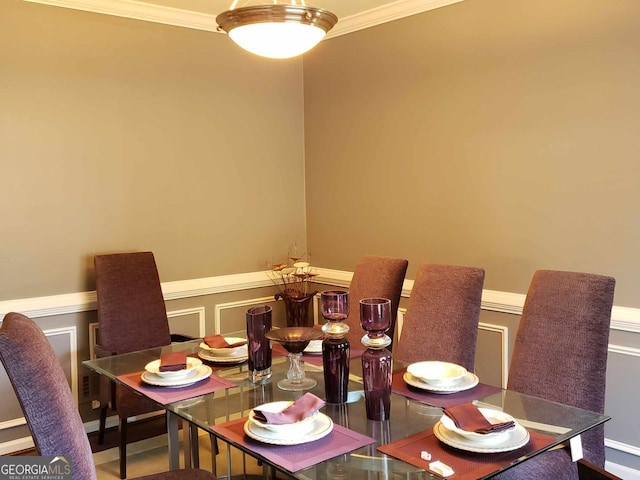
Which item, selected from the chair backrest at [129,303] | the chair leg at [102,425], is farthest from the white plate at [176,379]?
the chair leg at [102,425]

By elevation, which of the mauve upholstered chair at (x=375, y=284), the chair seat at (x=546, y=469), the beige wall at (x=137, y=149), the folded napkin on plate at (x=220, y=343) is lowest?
the chair seat at (x=546, y=469)

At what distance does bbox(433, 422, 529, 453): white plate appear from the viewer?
1.52 meters

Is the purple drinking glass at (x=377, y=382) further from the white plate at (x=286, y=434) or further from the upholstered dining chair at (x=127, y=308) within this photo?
the upholstered dining chair at (x=127, y=308)

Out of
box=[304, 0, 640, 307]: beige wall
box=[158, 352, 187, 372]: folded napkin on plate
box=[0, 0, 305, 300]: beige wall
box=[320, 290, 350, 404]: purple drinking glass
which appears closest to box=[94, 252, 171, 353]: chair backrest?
box=[0, 0, 305, 300]: beige wall

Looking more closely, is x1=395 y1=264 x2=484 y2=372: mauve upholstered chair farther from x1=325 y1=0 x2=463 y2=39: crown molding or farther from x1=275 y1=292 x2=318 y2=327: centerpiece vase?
x1=325 y1=0 x2=463 y2=39: crown molding

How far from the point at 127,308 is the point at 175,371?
139 cm

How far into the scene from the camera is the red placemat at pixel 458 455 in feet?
4.78

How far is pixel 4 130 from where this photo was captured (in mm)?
3215

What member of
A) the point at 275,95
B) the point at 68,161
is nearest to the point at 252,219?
the point at 275,95

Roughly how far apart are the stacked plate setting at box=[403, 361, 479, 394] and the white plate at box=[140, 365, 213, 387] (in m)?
0.73

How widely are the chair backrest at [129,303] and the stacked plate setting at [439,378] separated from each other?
1824 millimetres

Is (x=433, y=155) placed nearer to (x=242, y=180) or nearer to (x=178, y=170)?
(x=242, y=180)

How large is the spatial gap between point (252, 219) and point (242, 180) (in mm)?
283

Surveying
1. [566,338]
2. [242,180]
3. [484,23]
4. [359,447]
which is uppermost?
[484,23]
